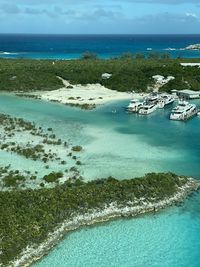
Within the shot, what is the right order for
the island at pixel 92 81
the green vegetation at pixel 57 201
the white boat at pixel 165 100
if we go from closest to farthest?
the green vegetation at pixel 57 201 < the white boat at pixel 165 100 < the island at pixel 92 81

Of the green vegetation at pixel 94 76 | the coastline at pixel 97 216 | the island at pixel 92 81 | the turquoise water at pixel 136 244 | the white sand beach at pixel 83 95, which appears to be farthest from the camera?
the green vegetation at pixel 94 76

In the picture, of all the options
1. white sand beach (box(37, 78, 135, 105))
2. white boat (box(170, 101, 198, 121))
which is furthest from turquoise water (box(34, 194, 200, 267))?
white sand beach (box(37, 78, 135, 105))

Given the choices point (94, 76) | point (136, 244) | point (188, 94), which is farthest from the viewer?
point (94, 76)

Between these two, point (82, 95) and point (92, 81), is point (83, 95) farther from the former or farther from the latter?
point (92, 81)

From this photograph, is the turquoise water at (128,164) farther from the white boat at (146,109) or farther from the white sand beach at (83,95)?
the white sand beach at (83,95)

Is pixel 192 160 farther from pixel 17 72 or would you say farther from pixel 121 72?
pixel 17 72

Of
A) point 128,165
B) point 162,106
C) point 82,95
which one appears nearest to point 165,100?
point 162,106

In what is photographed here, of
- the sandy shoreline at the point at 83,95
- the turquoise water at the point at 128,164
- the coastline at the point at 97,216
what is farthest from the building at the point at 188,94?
the coastline at the point at 97,216
